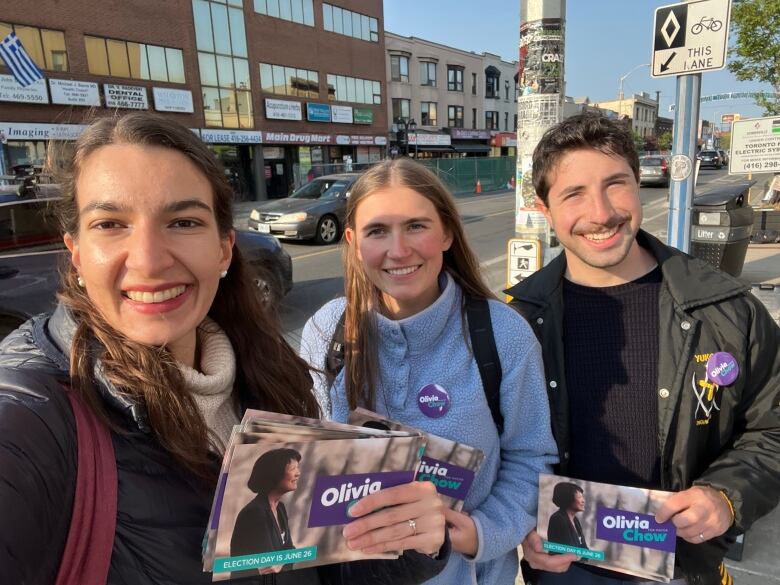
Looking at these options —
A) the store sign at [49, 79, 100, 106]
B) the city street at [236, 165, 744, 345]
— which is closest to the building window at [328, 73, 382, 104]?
the store sign at [49, 79, 100, 106]

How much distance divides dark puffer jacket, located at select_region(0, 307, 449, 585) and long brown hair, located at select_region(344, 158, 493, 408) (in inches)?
24.0

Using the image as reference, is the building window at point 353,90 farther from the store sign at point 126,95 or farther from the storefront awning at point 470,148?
the store sign at point 126,95

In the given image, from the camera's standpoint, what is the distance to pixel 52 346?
3.30 feet

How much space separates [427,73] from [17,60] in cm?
3306

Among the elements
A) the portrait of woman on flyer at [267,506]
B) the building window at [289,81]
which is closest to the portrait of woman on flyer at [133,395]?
the portrait of woman on flyer at [267,506]

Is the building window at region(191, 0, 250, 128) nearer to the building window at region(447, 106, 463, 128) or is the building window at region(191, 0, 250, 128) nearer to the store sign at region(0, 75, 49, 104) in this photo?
the store sign at region(0, 75, 49, 104)

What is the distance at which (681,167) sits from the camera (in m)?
4.19

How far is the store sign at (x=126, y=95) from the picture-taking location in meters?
22.3

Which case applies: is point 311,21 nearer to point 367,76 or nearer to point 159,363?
point 367,76

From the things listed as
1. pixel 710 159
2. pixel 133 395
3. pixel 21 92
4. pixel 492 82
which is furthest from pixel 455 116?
pixel 133 395

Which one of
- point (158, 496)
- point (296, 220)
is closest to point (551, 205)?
point (158, 496)

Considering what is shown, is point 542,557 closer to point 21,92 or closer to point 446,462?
point 446,462

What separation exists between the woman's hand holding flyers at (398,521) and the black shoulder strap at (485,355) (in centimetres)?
47

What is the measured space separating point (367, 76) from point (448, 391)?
3706 centimetres
